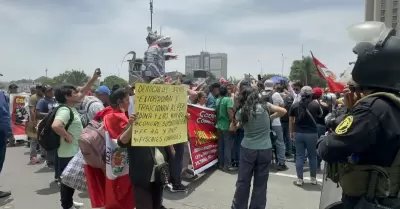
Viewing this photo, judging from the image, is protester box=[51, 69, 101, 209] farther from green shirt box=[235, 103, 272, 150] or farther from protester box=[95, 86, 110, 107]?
green shirt box=[235, 103, 272, 150]

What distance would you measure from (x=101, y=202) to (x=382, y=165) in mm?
3391

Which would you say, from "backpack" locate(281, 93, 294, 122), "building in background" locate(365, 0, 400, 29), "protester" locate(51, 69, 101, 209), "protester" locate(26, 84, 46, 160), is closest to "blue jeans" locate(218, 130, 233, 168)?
"backpack" locate(281, 93, 294, 122)

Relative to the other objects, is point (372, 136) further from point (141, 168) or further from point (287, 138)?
point (287, 138)

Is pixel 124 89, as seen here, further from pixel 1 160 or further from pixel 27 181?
pixel 27 181

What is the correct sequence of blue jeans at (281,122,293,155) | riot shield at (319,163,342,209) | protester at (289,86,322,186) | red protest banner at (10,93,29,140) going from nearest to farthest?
riot shield at (319,163,342,209)
protester at (289,86,322,186)
blue jeans at (281,122,293,155)
red protest banner at (10,93,29,140)

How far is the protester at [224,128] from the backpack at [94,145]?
3.61 metres

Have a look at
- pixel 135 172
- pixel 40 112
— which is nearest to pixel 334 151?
pixel 135 172

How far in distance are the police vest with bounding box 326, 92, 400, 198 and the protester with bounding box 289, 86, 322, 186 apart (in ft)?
14.5

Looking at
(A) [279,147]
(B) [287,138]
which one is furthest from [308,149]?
(B) [287,138]

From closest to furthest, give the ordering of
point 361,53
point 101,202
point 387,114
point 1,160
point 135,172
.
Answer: point 387,114 → point 361,53 → point 135,172 → point 101,202 → point 1,160

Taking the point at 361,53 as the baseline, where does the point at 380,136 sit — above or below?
below

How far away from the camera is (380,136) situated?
7.14ft

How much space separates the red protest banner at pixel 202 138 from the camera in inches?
275

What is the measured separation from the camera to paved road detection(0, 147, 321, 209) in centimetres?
566
